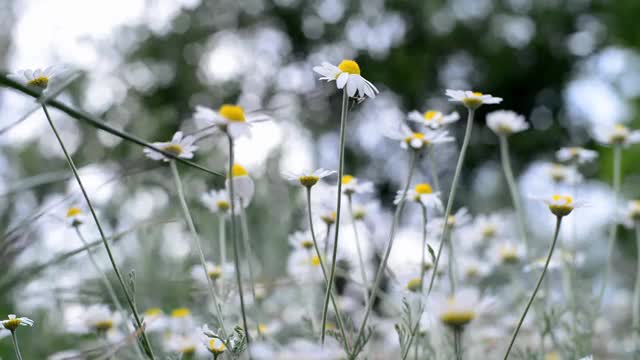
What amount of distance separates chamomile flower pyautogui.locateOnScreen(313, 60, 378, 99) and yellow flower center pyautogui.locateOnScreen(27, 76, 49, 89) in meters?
0.23

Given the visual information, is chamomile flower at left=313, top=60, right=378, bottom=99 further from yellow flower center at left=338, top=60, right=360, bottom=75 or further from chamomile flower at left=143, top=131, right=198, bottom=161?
chamomile flower at left=143, top=131, right=198, bottom=161

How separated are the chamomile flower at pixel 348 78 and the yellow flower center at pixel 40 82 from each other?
23cm

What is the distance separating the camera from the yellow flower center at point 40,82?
521mm

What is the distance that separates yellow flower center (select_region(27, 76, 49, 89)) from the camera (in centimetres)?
52

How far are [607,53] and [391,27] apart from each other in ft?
4.70

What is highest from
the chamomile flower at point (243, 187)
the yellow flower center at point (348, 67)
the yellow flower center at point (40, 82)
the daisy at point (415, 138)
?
the yellow flower center at point (40, 82)

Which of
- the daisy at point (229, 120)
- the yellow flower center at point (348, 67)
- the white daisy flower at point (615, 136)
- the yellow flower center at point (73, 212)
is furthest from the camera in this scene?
the white daisy flower at point (615, 136)

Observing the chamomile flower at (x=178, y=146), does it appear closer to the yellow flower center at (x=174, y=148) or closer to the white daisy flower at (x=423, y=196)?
the yellow flower center at (x=174, y=148)

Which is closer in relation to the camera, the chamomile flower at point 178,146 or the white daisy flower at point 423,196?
the chamomile flower at point 178,146

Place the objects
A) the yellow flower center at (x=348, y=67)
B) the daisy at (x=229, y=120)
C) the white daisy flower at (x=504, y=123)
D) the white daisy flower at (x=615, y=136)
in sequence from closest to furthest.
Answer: the daisy at (x=229, y=120) < the yellow flower center at (x=348, y=67) < the white daisy flower at (x=504, y=123) < the white daisy flower at (x=615, y=136)

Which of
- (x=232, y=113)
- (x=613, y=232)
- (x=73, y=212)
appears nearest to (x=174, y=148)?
(x=232, y=113)

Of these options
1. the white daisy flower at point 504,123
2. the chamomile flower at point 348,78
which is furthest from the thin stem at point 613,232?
the chamomile flower at point 348,78

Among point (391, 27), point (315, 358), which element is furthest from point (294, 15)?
point (315, 358)

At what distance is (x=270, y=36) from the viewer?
13.3 ft
